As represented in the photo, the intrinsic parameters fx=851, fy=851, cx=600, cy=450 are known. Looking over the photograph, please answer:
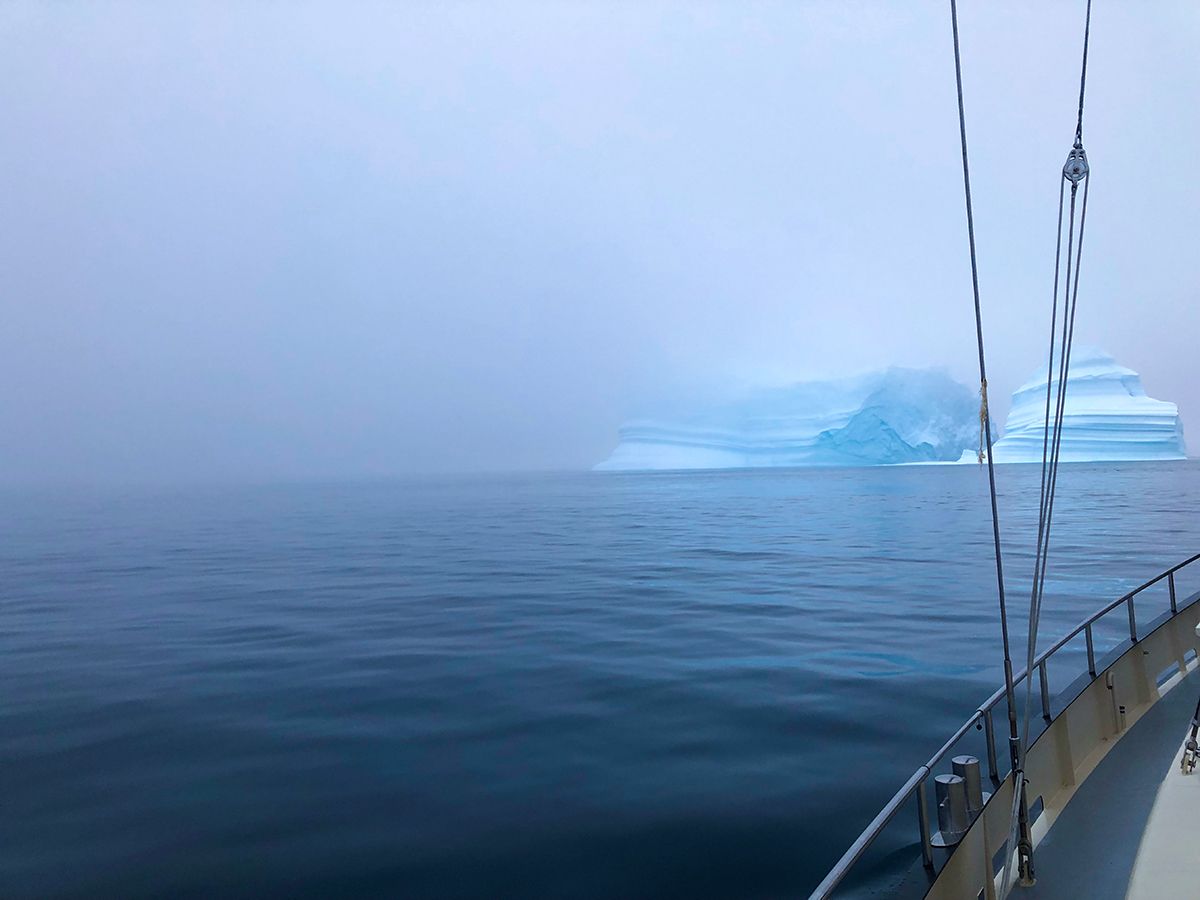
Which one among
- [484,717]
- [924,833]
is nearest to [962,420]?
[484,717]

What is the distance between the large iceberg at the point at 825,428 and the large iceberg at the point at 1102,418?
3.75 m

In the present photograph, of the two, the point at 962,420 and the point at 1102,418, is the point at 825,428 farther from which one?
the point at 1102,418

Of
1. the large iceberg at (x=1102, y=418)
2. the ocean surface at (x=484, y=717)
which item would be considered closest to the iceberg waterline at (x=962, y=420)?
the large iceberg at (x=1102, y=418)

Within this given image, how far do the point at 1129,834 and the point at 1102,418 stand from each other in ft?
219

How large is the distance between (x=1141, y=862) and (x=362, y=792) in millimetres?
3788

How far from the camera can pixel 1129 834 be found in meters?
3.10

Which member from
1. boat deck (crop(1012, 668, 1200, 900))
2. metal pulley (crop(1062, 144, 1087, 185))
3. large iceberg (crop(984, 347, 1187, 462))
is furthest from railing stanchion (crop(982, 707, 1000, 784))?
large iceberg (crop(984, 347, 1187, 462))

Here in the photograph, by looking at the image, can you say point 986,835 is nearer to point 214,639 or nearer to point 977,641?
point 977,641

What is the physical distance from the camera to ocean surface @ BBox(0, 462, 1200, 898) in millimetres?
4082

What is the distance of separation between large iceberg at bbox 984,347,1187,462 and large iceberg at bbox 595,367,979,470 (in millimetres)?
3745

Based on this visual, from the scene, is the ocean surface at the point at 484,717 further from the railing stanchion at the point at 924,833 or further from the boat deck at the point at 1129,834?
the railing stanchion at the point at 924,833

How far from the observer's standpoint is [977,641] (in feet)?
27.6

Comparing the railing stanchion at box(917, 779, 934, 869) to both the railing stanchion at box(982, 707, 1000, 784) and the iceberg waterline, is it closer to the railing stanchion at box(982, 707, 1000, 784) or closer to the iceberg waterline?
the railing stanchion at box(982, 707, 1000, 784)

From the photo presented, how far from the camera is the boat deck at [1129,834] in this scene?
2.77 metres
